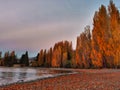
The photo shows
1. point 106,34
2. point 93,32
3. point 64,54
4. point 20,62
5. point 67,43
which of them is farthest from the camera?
point 20,62

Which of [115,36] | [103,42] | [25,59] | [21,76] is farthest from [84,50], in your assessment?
[25,59]

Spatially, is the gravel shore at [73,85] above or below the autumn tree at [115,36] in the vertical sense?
below

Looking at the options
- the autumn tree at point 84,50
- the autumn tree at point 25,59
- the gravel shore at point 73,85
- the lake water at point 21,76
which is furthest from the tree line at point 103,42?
the autumn tree at point 25,59

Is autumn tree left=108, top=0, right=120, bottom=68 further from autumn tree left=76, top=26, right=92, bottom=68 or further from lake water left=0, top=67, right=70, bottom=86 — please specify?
autumn tree left=76, top=26, right=92, bottom=68

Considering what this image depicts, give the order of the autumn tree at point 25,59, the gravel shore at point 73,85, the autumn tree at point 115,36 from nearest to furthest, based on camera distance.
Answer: the gravel shore at point 73,85 → the autumn tree at point 115,36 → the autumn tree at point 25,59

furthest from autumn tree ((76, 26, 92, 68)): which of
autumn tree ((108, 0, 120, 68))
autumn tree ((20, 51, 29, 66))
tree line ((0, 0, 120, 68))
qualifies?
autumn tree ((20, 51, 29, 66))

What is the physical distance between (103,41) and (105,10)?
801 centimetres

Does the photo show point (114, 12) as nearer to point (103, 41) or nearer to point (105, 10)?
point (105, 10)

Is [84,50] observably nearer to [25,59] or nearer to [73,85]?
[73,85]

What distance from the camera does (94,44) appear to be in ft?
150

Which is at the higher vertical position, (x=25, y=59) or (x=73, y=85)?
(x=25, y=59)

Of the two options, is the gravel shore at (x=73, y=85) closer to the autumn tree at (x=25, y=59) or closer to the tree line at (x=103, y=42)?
the tree line at (x=103, y=42)

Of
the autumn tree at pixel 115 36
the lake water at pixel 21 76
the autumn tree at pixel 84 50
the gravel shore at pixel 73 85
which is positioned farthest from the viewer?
the autumn tree at pixel 84 50

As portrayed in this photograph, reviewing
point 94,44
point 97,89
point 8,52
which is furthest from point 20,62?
point 97,89
